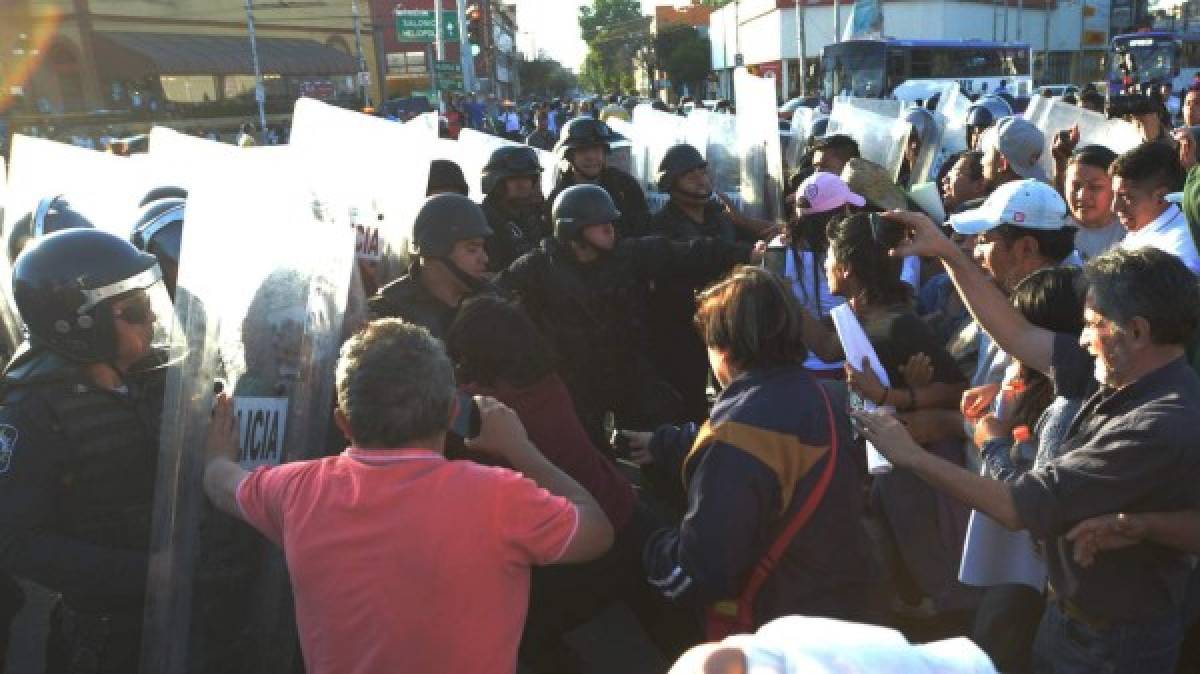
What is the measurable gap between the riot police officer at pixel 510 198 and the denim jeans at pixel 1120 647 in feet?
11.7

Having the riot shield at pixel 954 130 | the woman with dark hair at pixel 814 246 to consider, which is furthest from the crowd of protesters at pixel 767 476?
the riot shield at pixel 954 130

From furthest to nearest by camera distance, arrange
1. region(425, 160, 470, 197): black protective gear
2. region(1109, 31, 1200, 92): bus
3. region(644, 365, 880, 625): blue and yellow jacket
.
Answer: region(1109, 31, 1200, 92): bus
region(425, 160, 470, 197): black protective gear
region(644, 365, 880, 625): blue and yellow jacket

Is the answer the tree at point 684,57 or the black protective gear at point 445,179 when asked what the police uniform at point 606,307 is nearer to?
the black protective gear at point 445,179

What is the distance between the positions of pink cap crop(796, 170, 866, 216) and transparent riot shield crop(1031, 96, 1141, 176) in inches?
93.3

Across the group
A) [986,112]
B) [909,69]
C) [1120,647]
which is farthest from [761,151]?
[909,69]

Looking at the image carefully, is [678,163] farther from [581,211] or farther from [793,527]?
[793,527]

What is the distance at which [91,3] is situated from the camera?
129 feet

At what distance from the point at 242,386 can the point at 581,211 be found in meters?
1.86

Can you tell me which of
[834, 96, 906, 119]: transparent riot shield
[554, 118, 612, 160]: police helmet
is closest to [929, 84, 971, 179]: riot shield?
[834, 96, 906, 119]: transparent riot shield

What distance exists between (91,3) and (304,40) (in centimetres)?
1227

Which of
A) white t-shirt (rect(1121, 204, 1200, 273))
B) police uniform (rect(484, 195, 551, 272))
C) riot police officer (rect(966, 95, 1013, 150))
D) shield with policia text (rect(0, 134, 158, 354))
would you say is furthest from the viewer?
riot police officer (rect(966, 95, 1013, 150))

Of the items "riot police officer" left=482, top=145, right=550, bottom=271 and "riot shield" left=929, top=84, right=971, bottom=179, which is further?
"riot shield" left=929, top=84, right=971, bottom=179

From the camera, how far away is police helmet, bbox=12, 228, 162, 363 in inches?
86.2

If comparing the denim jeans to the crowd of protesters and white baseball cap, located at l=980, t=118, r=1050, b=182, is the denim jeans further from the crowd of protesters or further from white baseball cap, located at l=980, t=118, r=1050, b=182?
white baseball cap, located at l=980, t=118, r=1050, b=182
